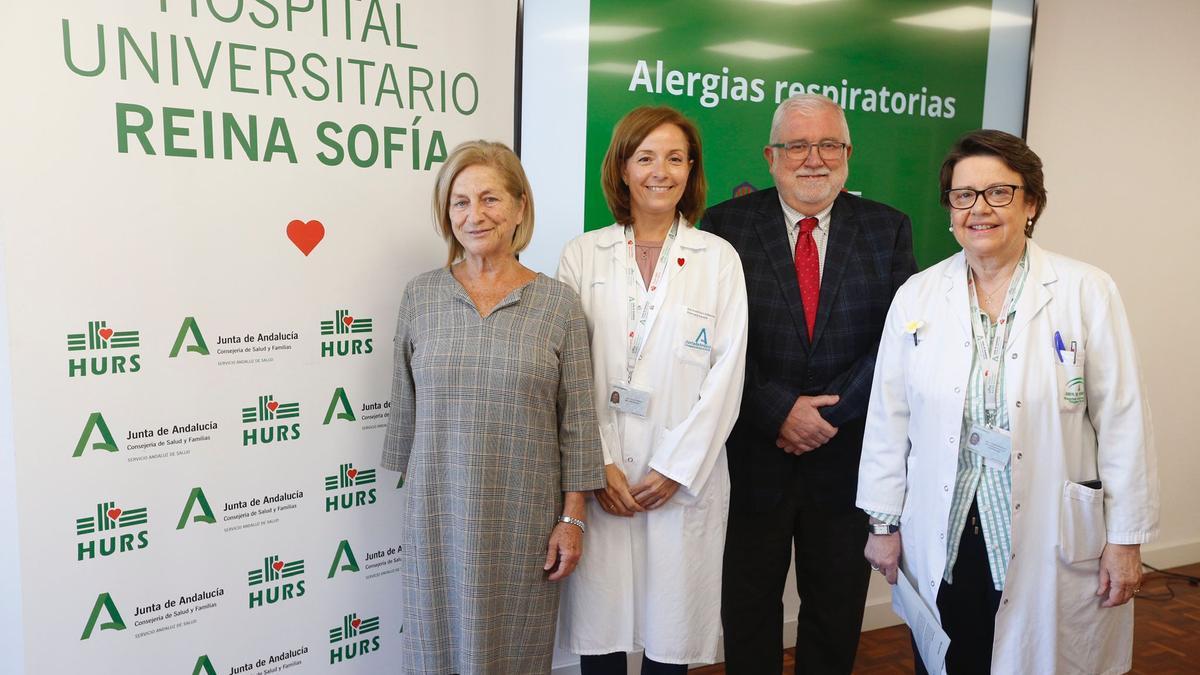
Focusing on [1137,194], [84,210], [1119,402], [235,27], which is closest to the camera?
[1119,402]

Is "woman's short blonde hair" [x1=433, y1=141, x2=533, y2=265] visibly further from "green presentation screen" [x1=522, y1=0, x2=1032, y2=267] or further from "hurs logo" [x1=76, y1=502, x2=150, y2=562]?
"hurs logo" [x1=76, y1=502, x2=150, y2=562]

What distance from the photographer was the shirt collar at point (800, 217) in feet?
7.88

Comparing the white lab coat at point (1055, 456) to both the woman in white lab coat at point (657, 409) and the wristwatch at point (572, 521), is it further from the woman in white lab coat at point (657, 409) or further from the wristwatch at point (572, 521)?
the wristwatch at point (572, 521)

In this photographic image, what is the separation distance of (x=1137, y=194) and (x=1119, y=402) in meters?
2.99

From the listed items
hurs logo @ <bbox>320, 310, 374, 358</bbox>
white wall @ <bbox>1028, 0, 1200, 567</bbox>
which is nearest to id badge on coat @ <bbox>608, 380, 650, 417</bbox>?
hurs logo @ <bbox>320, 310, 374, 358</bbox>

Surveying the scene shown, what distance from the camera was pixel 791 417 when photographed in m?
2.28

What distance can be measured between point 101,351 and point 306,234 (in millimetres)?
580

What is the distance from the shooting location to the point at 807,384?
2.34 m

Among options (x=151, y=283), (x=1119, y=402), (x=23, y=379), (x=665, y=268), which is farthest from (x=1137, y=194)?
(x=23, y=379)

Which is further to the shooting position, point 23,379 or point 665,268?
point 665,268

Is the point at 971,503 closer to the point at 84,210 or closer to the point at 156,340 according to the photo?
the point at 156,340

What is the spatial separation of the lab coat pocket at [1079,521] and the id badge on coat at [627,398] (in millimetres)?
973

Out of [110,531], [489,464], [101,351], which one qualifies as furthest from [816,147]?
[110,531]

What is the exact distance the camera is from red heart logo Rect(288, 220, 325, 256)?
2.23 meters
